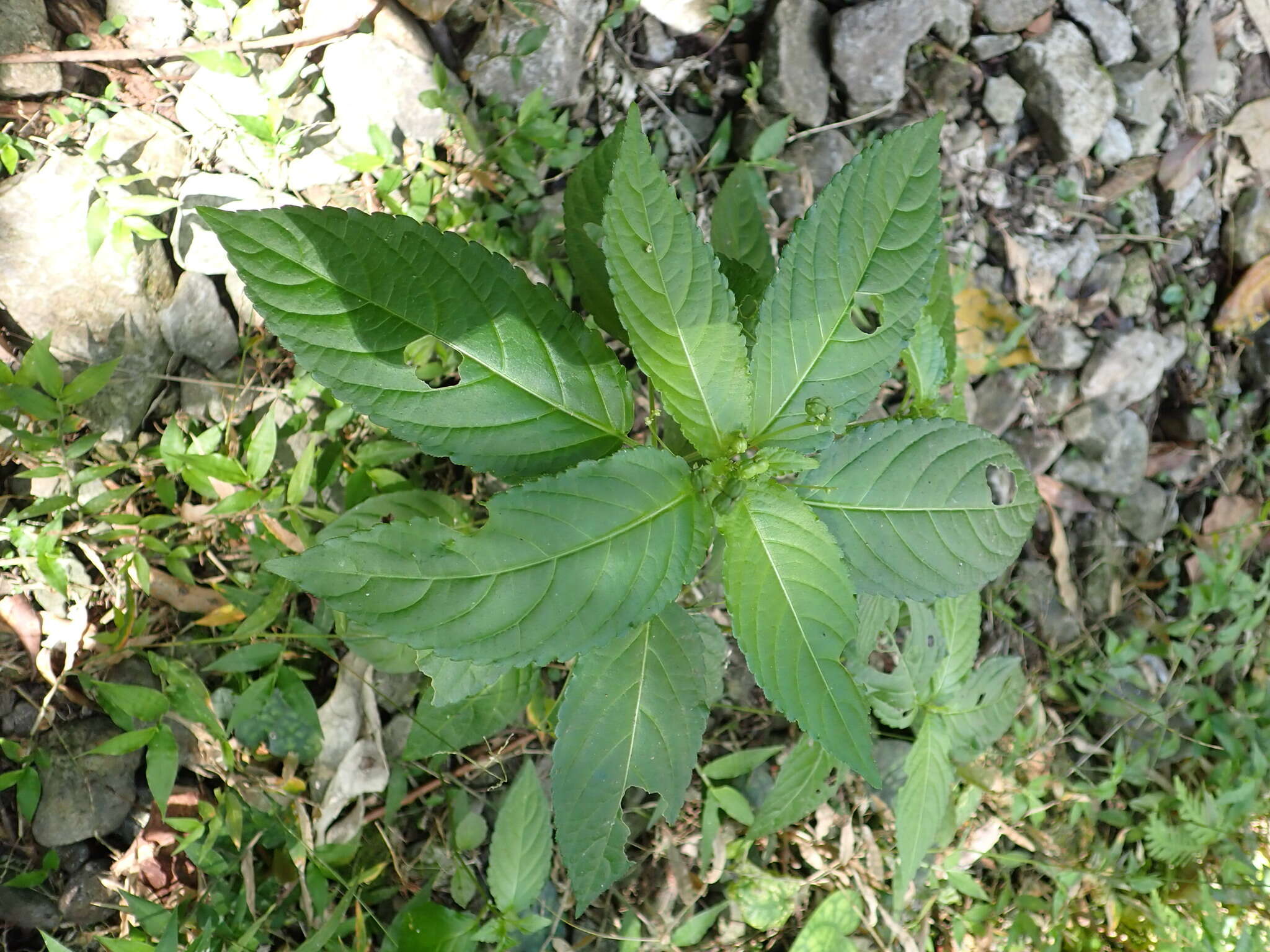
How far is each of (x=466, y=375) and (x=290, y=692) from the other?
136 cm

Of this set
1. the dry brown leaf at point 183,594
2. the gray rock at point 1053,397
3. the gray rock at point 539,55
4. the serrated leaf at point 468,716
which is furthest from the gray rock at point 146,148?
the gray rock at point 1053,397

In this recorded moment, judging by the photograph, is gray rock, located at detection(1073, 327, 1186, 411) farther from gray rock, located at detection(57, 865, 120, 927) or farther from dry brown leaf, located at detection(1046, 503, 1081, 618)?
gray rock, located at detection(57, 865, 120, 927)

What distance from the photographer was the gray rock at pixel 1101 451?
3.56 metres

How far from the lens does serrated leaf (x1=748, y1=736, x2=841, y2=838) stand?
8.08 feet

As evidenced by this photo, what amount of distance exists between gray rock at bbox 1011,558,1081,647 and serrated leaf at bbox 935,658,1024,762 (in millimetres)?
821

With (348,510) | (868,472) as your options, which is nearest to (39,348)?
(348,510)

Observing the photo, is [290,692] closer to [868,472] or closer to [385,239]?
[385,239]

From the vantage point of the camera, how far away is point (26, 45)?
241 centimetres

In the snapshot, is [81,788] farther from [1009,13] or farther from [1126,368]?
[1009,13]

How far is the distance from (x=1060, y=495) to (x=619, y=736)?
261cm

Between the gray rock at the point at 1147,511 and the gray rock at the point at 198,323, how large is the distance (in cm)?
354

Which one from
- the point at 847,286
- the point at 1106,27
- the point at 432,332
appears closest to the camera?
the point at 432,332

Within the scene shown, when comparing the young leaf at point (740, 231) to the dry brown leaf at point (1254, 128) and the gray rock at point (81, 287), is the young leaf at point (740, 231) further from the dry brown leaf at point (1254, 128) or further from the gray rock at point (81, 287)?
the dry brown leaf at point (1254, 128)

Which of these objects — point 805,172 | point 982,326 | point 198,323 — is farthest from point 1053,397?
point 198,323
